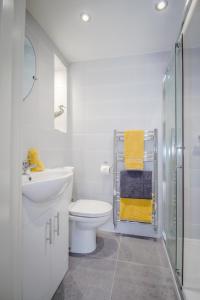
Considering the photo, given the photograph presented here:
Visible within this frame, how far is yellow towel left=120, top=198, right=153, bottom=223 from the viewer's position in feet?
5.71

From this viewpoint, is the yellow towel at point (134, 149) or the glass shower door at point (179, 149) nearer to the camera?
the glass shower door at point (179, 149)

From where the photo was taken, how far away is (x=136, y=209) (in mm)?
1768

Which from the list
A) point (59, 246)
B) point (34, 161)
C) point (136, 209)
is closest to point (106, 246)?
point (136, 209)

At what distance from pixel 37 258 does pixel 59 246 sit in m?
0.28

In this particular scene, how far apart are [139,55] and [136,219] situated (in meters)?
1.91

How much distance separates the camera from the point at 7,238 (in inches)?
22.8

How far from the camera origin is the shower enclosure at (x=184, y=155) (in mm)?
1188

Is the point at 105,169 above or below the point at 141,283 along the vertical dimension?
above

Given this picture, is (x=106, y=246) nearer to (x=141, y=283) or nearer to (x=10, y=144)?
(x=141, y=283)

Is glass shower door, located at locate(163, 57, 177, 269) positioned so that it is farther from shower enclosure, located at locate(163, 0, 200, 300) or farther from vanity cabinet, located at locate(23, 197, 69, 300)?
vanity cabinet, located at locate(23, 197, 69, 300)

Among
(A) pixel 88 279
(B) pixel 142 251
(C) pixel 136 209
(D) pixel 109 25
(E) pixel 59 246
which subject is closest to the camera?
(E) pixel 59 246

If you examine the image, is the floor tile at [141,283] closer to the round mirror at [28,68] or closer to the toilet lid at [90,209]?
the toilet lid at [90,209]

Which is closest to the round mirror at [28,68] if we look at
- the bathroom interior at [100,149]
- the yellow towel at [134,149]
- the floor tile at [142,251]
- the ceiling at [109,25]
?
the bathroom interior at [100,149]

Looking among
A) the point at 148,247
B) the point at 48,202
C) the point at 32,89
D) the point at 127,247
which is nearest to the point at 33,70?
the point at 32,89
